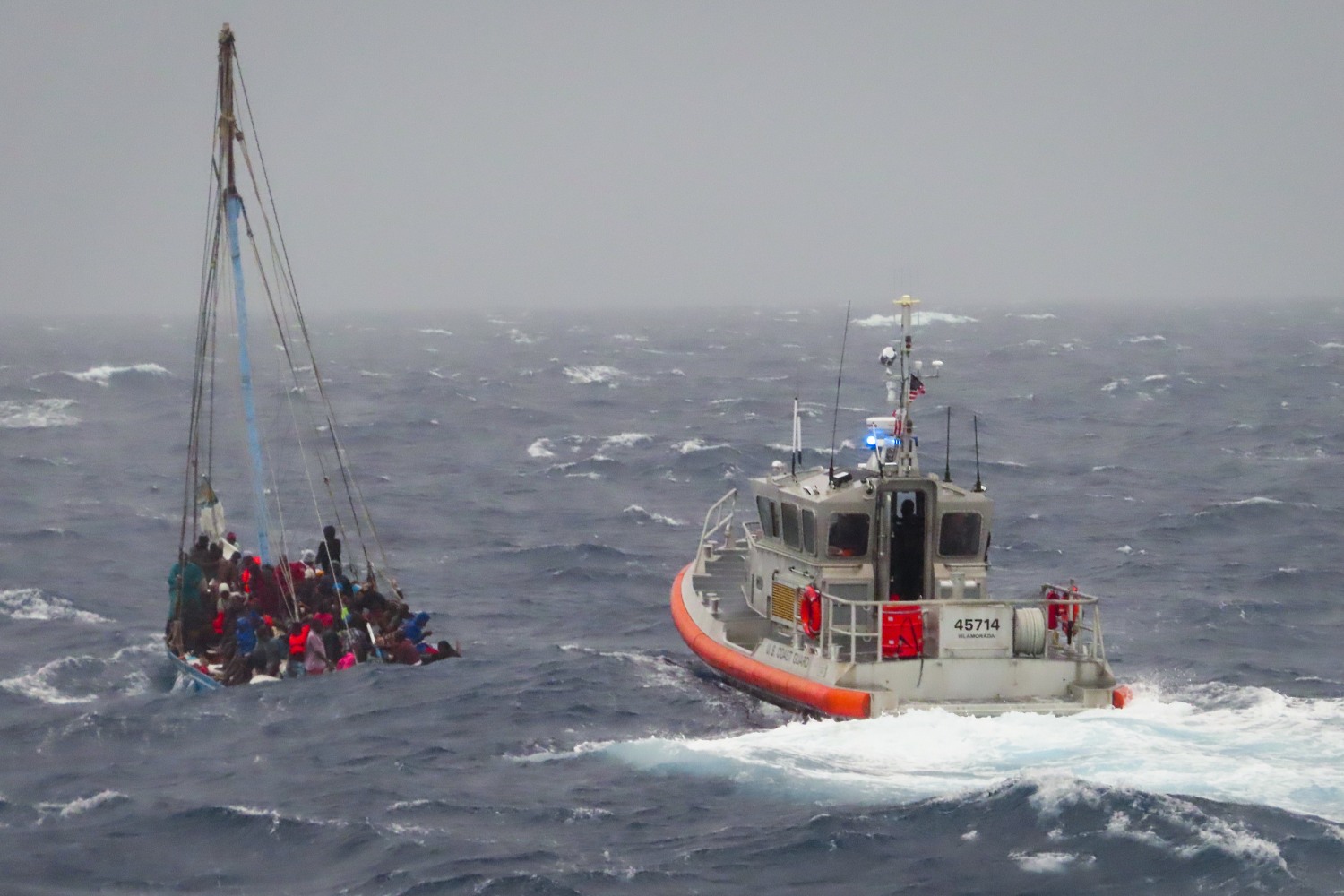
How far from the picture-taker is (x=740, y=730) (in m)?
23.6

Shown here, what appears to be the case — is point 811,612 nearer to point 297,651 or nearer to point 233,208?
point 297,651

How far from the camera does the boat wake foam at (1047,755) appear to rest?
19578 mm

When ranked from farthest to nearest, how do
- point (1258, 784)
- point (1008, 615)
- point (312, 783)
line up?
point (1008, 615) → point (312, 783) → point (1258, 784)

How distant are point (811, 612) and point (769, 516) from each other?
2.69 metres

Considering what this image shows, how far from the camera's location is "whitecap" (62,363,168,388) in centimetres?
8894

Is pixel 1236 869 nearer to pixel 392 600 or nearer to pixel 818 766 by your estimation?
pixel 818 766

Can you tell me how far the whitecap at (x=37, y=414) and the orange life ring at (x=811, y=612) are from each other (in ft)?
163

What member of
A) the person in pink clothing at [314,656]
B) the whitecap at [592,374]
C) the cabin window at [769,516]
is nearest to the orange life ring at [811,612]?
the cabin window at [769,516]

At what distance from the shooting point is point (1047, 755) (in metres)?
21.0

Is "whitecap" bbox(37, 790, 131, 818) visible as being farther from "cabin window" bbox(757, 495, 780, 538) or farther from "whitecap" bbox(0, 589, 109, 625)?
"whitecap" bbox(0, 589, 109, 625)

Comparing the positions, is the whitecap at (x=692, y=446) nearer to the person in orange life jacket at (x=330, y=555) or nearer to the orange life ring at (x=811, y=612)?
the person in orange life jacket at (x=330, y=555)

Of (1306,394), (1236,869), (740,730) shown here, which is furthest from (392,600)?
(1306,394)

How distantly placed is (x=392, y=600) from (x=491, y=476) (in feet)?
72.7

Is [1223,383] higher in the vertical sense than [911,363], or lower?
lower
